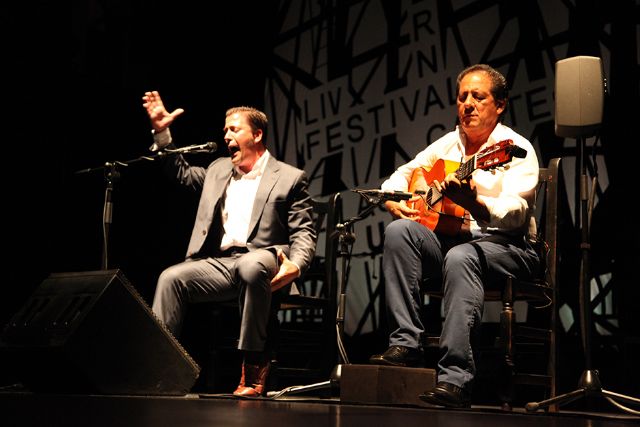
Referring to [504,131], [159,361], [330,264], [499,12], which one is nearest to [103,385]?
[159,361]

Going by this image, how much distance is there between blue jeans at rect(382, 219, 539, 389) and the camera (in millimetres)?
2561

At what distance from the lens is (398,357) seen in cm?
265

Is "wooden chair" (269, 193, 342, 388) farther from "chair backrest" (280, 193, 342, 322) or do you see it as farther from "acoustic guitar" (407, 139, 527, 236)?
"acoustic guitar" (407, 139, 527, 236)

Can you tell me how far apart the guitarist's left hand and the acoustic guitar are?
0.09 meters

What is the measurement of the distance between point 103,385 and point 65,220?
188 centimetres

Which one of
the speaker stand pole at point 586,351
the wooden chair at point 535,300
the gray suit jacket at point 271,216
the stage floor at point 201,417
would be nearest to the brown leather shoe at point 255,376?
the gray suit jacket at point 271,216

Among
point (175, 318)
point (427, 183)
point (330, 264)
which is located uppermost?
point (427, 183)

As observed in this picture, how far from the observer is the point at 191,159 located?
4910 mm

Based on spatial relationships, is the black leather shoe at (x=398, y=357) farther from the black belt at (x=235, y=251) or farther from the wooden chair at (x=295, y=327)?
the black belt at (x=235, y=251)

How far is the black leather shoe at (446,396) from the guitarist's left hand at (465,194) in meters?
0.61

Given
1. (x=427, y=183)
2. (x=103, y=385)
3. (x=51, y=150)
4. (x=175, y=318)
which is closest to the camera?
(x=103, y=385)

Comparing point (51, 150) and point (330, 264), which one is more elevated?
point (51, 150)

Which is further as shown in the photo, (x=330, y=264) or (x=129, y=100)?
(x=129, y=100)

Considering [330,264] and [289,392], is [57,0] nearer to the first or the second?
[330,264]
